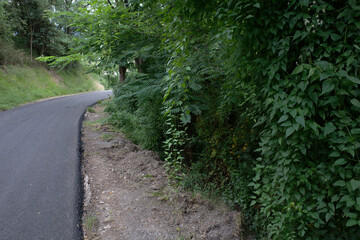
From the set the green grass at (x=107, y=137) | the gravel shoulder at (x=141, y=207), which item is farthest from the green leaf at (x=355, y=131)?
the green grass at (x=107, y=137)

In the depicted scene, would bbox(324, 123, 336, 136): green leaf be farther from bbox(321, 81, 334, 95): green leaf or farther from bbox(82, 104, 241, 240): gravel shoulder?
bbox(82, 104, 241, 240): gravel shoulder

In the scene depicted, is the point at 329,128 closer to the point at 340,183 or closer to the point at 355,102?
the point at 355,102

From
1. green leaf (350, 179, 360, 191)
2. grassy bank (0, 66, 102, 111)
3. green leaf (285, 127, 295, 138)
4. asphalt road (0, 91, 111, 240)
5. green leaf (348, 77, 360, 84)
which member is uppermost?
grassy bank (0, 66, 102, 111)

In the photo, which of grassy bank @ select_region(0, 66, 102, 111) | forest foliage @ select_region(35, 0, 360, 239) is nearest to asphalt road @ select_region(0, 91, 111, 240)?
forest foliage @ select_region(35, 0, 360, 239)

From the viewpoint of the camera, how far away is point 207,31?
3.15 m

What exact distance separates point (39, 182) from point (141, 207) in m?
2.24

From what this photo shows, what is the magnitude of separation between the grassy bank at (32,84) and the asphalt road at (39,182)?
240 inches

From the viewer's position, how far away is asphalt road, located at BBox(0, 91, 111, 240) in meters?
3.14

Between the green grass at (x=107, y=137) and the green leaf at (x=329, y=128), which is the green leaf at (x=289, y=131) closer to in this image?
the green leaf at (x=329, y=128)

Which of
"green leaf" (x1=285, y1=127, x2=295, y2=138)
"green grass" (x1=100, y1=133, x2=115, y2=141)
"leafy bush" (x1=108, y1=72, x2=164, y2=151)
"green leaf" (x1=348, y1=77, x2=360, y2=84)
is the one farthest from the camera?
"green grass" (x1=100, y1=133, x2=115, y2=141)

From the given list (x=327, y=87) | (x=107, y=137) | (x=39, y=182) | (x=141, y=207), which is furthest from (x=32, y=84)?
(x=327, y=87)

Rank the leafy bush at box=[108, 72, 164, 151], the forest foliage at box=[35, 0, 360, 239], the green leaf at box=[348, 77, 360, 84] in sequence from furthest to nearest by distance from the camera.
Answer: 1. the leafy bush at box=[108, 72, 164, 151]
2. the forest foliage at box=[35, 0, 360, 239]
3. the green leaf at box=[348, 77, 360, 84]

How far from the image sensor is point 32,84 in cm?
1677

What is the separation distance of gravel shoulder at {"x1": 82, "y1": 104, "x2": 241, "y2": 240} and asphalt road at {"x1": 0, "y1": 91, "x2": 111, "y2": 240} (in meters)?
0.28
